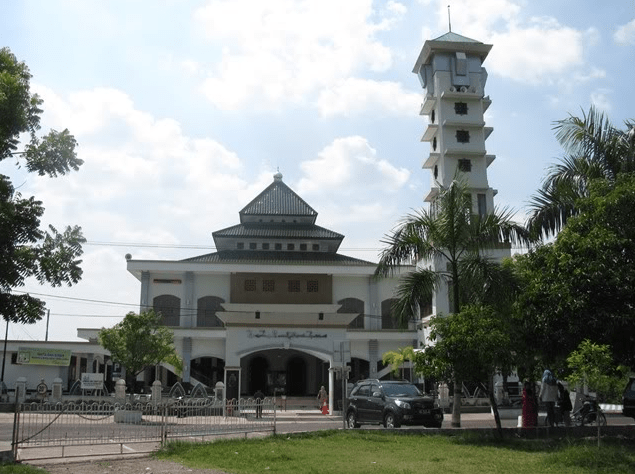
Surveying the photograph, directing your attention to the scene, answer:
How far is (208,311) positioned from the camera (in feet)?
157

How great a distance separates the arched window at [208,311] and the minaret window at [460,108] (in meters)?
20.6

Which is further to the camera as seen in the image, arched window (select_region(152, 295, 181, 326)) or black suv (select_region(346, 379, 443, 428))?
arched window (select_region(152, 295, 181, 326))

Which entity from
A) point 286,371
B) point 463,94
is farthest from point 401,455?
point 463,94

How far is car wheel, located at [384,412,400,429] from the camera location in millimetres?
21081

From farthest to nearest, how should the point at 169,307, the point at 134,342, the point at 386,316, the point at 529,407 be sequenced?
1. the point at 386,316
2. the point at 169,307
3. the point at 134,342
4. the point at 529,407

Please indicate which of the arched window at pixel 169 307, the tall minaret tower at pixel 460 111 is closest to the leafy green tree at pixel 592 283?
the tall minaret tower at pixel 460 111

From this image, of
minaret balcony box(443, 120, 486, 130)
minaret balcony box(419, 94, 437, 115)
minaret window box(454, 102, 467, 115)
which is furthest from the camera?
minaret balcony box(419, 94, 437, 115)

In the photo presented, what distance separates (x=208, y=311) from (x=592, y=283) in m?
35.0

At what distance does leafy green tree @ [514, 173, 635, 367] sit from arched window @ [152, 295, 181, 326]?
3356 cm

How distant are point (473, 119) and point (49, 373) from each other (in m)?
31.7

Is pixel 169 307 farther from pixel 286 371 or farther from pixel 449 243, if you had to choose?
pixel 449 243

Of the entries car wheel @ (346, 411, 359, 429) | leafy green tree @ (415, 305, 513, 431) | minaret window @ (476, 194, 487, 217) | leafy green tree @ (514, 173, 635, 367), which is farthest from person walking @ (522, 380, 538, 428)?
minaret window @ (476, 194, 487, 217)

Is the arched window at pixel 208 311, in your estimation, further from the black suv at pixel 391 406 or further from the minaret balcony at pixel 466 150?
the black suv at pixel 391 406

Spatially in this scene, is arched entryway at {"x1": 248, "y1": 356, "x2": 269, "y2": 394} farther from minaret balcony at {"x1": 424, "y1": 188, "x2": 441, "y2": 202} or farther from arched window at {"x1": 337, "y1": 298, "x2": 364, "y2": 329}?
minaret balcony at {"x1": 424, "y1": 188, "x2": 441, "y2": 202}
